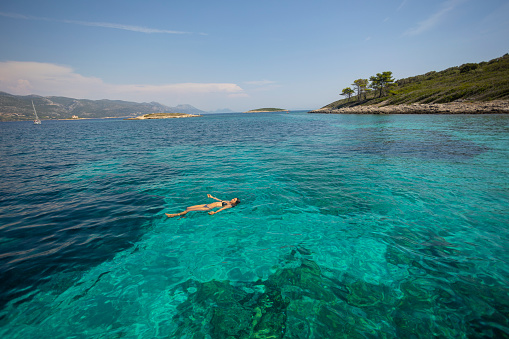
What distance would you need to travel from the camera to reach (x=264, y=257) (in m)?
7.21

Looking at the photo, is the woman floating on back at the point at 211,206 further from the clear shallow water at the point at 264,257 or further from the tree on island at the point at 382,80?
the tree on island at the point at 382,80

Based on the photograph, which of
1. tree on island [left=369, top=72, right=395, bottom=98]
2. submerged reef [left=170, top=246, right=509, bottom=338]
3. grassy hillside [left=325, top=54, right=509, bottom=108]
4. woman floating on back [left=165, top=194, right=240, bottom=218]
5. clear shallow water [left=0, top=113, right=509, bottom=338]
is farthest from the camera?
tree on island [left=369, top=72, right=395, bottom=98]

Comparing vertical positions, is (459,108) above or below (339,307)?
above

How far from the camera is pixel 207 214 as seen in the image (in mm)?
10359

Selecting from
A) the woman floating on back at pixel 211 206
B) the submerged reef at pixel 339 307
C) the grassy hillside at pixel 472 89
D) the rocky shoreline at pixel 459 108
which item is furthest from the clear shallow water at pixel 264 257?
the grassy hillside at pixel 472 89

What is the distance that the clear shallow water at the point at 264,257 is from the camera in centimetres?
495

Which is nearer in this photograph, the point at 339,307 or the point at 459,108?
the point at 339,307

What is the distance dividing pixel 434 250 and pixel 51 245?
14489 mm

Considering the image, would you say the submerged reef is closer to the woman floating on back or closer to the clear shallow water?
the clear shallow water

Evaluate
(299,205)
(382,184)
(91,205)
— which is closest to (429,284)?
(299,205)

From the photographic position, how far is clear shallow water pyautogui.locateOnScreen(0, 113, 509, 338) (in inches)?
195

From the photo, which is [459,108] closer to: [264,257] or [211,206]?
[211,206]

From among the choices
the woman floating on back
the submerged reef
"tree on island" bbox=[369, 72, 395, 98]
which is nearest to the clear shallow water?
the submerged reef

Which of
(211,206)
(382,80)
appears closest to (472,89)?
(382,80)
